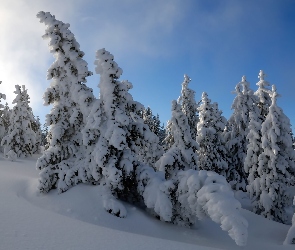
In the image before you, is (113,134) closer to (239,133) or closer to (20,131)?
(239,133)

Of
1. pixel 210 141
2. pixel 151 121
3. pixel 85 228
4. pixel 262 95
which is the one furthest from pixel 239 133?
pixel 85 228

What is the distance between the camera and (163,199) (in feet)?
36.6

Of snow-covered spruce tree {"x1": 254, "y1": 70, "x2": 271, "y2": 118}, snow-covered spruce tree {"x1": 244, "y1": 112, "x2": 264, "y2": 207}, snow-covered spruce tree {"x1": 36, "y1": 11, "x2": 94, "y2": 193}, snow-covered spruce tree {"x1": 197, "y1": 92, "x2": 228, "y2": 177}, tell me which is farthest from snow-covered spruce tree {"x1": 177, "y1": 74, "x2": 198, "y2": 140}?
snow-covered spruce tree {"x1": 36, "y1": 11, "x2": 94, "y2": 193}

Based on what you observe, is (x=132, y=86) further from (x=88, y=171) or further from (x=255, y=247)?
(x=255, y=247)

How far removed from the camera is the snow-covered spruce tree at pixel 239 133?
1241 inches

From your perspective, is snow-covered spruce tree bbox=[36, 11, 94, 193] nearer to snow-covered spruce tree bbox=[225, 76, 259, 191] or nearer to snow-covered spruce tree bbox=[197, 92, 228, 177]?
snow-covered spruce tree bbox=[197, 92, 228, 177]

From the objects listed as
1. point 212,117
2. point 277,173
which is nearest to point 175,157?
point 277,173

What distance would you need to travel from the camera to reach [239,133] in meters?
32.3

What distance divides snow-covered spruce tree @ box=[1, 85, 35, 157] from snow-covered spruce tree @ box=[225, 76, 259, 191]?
86.2ft

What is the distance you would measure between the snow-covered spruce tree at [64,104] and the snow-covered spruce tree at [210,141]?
18746 mm

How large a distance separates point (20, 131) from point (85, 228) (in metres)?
33.1

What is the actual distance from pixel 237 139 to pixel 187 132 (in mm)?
11108

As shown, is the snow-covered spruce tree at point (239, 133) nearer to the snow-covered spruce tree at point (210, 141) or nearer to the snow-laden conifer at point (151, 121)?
the snow-covered spruce tree at point (210, 141)

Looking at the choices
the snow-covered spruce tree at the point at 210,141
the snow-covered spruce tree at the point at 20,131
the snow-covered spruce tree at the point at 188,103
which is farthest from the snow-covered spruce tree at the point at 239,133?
the snow-covered spruce tree at the point at 20,131
